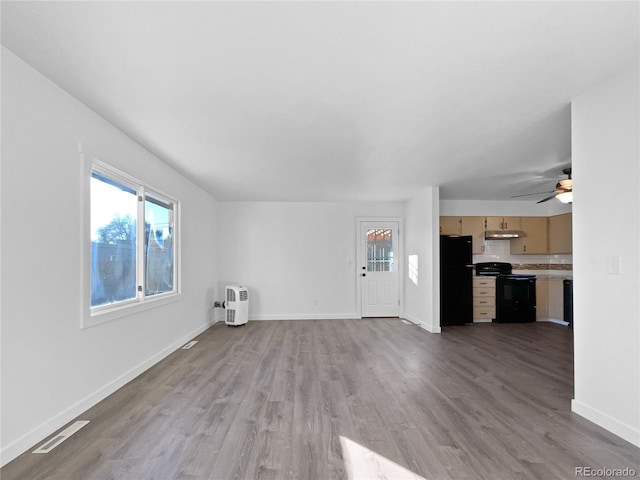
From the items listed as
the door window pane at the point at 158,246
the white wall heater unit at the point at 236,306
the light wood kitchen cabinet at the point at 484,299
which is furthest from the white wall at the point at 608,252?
the white wall heater unit at the point at 236,306

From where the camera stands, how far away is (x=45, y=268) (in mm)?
2268

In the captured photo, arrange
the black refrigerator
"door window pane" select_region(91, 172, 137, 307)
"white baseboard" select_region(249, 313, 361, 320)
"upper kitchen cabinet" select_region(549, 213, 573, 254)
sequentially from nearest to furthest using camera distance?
"door window pane" select_region(91, 172, 137, 307) → the black refrigerator → "upper kitchen cabinet" select_region(549, 213, 573, 254) → "white baseboard" select_region(249, 313, 361, 320)

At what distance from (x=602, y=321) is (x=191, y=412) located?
3.11 m

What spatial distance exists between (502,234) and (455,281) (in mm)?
1620

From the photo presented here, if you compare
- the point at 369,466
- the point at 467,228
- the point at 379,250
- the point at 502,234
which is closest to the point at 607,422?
the point at 369,466

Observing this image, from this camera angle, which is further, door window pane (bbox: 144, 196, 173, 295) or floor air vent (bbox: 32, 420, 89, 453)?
door window pane (bbox: 144, 196, 173, 295)

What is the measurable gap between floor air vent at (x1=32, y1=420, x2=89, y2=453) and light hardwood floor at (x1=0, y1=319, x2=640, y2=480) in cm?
5

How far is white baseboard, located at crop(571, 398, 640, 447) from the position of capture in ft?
7.16

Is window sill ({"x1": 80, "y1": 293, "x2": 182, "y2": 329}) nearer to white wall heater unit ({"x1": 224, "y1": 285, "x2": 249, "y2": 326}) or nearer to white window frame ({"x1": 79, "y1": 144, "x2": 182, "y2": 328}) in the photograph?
white window frame ({"x1": 79, "y1": 144, "x2": 182, "y2": 328})

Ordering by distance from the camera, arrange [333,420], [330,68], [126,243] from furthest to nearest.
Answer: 1. [126,243]
2. [333,420]
3. [330,68]

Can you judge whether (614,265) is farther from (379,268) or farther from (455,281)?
(379,268)

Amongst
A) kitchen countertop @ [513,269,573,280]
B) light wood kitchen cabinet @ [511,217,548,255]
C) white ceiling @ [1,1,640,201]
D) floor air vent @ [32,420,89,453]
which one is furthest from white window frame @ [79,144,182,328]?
kitchen countertop @ [513,269,573,280]

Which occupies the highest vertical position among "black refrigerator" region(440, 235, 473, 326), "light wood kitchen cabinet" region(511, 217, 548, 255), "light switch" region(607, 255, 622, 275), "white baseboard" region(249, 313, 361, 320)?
"light wood kitchen cabinet" region(511, 217, 548, 255)

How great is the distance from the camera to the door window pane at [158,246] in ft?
13.0
